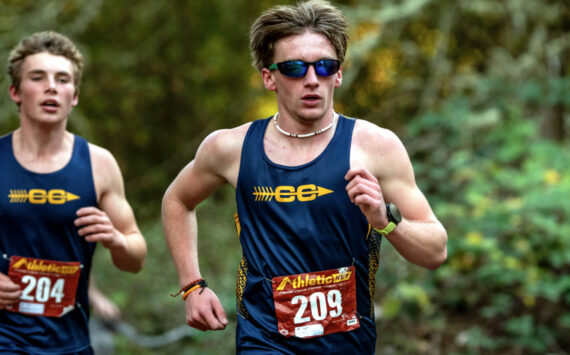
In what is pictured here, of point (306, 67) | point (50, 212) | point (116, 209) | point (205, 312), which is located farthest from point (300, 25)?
point (50, 212)

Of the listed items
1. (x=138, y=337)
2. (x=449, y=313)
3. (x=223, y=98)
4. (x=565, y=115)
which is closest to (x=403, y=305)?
(x=449, y=313)

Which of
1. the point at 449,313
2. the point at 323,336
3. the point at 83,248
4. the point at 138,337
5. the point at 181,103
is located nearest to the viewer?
the point at 323,336

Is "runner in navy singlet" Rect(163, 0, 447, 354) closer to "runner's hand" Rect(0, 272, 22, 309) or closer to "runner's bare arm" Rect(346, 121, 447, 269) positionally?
"runner's bare arm" Rect(346, 121, 447, 269)

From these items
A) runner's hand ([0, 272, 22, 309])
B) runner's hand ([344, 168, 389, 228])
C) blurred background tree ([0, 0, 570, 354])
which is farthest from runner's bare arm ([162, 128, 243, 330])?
blurred background tree ([0, 0, 570, 354])

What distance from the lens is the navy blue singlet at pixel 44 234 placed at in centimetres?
386

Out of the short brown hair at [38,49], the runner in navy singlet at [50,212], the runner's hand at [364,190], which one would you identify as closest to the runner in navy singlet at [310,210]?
the runner's hand at [364,190]

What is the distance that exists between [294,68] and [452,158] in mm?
5038

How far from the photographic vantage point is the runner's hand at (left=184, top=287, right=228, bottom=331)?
3.26 metres

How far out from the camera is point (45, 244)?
12.9ft

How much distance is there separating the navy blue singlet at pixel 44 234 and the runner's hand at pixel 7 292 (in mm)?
81

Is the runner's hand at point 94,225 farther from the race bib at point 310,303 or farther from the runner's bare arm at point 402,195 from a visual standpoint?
the runner's bare arm at point 402,195

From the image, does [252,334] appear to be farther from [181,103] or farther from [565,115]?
[181,103]

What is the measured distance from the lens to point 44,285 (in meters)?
3.91

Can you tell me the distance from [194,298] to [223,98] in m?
10.8
